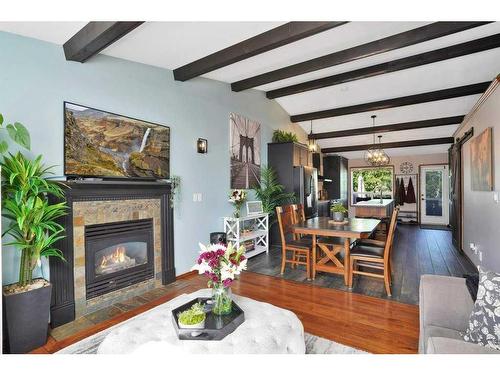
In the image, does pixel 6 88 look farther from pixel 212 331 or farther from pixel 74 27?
pixel 212 331

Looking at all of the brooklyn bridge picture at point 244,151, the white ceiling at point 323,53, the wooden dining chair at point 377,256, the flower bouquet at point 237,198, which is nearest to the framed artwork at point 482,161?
the white ceiling at point 323,53

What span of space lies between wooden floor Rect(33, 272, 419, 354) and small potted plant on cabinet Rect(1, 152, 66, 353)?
0.19 m

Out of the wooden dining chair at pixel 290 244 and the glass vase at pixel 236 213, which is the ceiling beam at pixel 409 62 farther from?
the glass vase at pixel 236 213

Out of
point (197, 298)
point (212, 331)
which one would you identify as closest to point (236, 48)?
point (197, 298)

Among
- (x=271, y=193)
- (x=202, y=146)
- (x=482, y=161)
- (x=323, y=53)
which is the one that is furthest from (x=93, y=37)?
(x=482, y=161)

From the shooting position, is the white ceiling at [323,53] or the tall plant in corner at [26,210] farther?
the white ceiling at [323,53]

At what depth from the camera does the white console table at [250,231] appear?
13.8 ft

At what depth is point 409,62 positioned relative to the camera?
3555 millimetres

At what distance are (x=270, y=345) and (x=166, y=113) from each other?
2958mm

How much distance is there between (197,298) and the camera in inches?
69.7

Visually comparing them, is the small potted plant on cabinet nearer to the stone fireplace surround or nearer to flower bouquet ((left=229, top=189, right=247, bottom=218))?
the stone fireplace surround

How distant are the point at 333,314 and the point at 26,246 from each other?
266 cm

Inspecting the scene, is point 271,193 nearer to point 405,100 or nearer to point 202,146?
point 202,146

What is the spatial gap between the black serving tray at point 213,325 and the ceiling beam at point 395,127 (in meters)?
6.31
